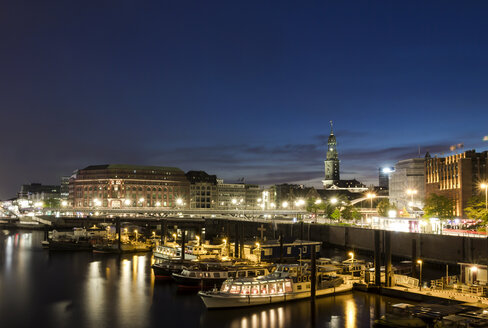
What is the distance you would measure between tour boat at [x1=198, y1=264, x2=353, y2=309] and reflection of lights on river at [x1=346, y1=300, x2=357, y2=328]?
3.08 m

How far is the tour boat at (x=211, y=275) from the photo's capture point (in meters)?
53.8

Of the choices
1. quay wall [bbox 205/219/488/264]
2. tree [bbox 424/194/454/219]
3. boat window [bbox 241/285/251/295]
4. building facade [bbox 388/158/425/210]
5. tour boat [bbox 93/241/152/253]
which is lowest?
tour boat [bbox 93/241/152/253]

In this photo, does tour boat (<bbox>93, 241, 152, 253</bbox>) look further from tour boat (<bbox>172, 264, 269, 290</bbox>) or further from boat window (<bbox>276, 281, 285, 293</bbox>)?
boat window (<bbox>276, 281, 285, 293</bbox>)

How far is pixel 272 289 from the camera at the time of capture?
153ft

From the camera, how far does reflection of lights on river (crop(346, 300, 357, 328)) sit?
135ft

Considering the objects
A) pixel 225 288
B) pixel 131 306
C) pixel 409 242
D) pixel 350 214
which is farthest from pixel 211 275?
pixel 350 214

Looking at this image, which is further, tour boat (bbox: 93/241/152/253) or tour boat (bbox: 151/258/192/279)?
tour boat (bbox: 93/241/152/253)

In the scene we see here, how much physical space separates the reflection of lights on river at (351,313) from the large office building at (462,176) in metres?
73.3

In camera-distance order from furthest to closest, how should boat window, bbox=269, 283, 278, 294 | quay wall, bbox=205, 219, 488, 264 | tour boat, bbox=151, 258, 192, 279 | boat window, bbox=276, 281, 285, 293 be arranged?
1. quay wall, bbox=205, 219, 488, 264
2. tour boat, bbox=151, 258, 192, 279
3. boat window, bbox=276, 281, 285, 293
4. boat window, bbox=269, 283, 278, 294

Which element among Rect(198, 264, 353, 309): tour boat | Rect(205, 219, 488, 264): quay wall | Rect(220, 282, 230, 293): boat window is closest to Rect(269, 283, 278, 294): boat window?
Rect(198, 264, 353, 309): tour boat

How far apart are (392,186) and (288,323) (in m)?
111

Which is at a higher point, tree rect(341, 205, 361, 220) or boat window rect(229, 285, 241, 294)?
tree rect(341, 205, 361, 220)

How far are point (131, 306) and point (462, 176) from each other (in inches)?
3505

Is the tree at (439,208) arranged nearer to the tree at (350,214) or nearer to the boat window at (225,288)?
the tree at (350,214)
